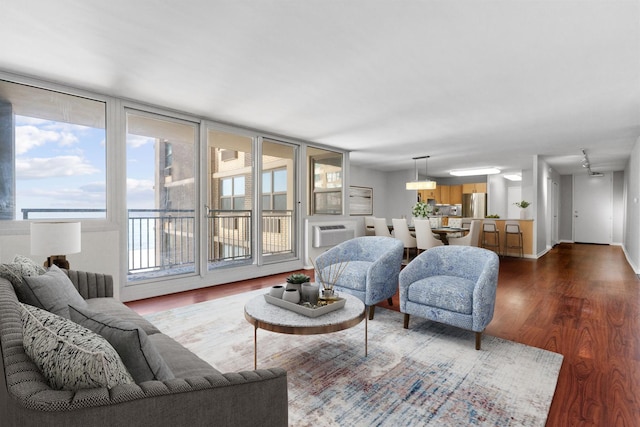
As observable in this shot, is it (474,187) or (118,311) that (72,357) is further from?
(474,187)

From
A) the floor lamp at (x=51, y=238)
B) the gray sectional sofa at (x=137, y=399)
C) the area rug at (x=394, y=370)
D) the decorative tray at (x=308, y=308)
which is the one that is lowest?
the area rug at (x=394, y=370)

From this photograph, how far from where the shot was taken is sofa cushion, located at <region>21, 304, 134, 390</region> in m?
0.81

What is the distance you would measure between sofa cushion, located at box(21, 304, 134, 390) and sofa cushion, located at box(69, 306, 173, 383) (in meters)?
0.12

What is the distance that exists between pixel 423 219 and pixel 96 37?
5.69m

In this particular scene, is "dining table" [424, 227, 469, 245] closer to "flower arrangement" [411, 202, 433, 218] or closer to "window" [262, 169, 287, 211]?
"flower arrangement" [411, 202, 433, 218]

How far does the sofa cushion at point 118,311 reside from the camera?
6.75 feet

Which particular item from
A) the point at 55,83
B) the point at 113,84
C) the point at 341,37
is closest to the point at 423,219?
the point at 341,37

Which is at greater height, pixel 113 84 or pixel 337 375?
pixel 113 84

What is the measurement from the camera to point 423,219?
654 centimetres

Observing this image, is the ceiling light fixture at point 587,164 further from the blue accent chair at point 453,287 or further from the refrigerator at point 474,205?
the blue accent chair at point 453,287

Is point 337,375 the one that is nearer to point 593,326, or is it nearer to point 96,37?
point 593,326

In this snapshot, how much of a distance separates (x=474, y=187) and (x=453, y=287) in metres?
9.68

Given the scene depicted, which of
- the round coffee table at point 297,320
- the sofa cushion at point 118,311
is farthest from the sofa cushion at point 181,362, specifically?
the round coffee table at point 297,320

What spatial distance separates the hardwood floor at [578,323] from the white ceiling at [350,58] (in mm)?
2366
